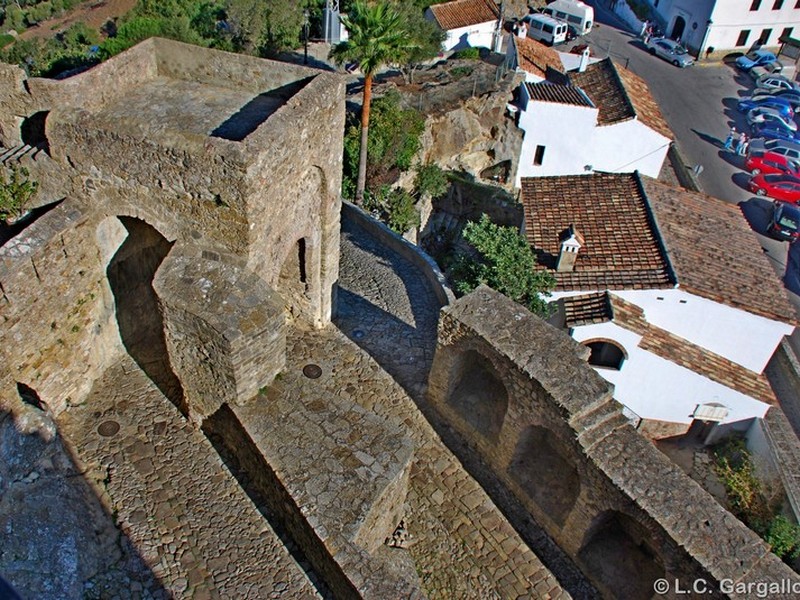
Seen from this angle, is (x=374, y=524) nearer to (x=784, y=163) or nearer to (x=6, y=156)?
Answer: (x=6, y=156)

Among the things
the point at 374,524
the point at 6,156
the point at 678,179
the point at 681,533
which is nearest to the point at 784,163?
the point at 678,179

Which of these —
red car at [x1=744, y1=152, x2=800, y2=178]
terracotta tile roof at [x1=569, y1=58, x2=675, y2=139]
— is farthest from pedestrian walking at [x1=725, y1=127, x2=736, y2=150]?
terracotta tile roof at [x1=569, y1=58, x2=675, y2=139]

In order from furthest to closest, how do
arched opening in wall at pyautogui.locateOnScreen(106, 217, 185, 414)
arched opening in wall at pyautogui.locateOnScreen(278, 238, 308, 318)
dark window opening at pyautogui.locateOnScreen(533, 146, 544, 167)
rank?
dark window opening at pyautogui.locateOnScreen(533, 146, 544, 167) → arched opening in wall at pyautogui.locateOnScreen(278, 238, 308, 318) → arched opening in wall at pyautogui.locateOnScreen(106, 217, 185, 414)

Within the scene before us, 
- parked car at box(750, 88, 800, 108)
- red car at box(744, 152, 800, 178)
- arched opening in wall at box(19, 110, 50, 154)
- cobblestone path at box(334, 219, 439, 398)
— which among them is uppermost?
arched opening in wall at box(19, 110, 50, 154)

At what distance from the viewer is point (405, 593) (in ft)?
32.2

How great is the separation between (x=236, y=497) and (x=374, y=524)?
247 centimetres

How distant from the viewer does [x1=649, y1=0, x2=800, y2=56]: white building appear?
4059 cm

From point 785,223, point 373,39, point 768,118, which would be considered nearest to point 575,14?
point 768,118

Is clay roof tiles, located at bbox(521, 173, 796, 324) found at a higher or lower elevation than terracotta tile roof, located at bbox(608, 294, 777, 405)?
higher

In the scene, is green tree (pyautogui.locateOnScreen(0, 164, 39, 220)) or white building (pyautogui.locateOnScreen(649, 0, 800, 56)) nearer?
green tree (pyautogui.locateOnScreen(0, 164, 39, 220))

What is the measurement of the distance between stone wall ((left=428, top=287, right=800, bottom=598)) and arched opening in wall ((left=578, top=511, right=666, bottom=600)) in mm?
18

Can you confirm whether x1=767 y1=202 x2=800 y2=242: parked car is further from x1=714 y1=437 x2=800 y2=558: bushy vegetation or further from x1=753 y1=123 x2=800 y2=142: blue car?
x1=714 y1=437 x2=800 y2=558: bushy vegetation

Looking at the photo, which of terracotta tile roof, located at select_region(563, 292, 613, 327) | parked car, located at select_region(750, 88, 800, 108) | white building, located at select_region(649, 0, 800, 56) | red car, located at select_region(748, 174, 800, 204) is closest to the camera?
terracotta tile roof, located at select_region(563, 292, 613, 327)

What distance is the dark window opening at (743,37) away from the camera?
41.7 metres
